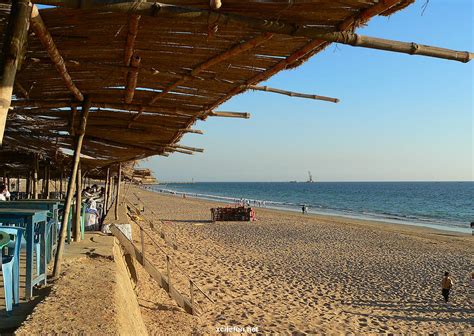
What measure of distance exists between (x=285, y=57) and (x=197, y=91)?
1087mm

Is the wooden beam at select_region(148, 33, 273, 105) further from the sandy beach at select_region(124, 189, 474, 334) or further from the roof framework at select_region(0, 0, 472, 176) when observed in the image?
the sandy beach at select_region(124, 189, 474, 334)

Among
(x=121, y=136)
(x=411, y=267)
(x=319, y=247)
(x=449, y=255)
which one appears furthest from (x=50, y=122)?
(x=449, y=255)

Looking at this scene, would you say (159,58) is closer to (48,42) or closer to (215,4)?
(48,42)

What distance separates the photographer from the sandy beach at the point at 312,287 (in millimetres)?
6109

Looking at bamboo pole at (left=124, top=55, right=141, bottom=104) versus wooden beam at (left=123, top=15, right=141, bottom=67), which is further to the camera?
bamboo pole at (left=124, top=55, right=141, bottom=104)

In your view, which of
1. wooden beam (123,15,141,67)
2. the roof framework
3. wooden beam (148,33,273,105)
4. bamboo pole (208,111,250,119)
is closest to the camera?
the roof framework

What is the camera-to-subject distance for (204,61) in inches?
107

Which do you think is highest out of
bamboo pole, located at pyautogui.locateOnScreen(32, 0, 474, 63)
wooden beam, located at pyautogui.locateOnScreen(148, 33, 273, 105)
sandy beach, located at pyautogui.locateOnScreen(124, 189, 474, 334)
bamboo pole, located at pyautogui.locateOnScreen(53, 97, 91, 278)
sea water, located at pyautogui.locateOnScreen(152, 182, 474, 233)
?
wooden beam, located at pyautogui.locateOnScreen(148, 33, 273, 105)

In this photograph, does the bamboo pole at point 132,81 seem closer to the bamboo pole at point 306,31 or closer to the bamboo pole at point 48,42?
the bamboo pole at point 48,42

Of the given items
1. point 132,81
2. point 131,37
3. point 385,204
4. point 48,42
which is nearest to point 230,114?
point 132,81

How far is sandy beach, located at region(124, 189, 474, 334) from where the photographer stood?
20.0 feet

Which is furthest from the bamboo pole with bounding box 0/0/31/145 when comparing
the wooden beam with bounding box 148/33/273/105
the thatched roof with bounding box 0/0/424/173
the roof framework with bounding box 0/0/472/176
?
the wooden beam with bounding box 148/33/273/105

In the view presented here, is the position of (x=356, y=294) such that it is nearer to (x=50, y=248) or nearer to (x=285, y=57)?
(x=50, y=248)

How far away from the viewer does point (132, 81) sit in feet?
10.1
